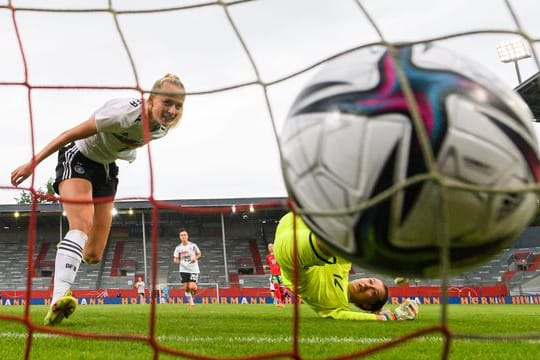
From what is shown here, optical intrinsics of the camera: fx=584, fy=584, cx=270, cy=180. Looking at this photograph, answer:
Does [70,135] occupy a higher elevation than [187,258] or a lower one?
lower

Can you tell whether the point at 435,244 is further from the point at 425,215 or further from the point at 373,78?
the point at 373,78

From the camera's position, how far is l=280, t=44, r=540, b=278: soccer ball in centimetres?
144

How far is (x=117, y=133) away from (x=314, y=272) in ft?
6.05

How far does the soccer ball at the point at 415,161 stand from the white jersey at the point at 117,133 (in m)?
2.04

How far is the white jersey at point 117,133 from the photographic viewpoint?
3482 mm

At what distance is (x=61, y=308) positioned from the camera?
146 inches

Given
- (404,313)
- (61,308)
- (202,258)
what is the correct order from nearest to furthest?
(61,308) → (404,313) → (202,258)

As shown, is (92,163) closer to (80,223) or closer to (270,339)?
(80,223)

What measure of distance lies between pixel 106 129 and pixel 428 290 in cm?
1971

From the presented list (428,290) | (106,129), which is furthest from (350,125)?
(428,290)

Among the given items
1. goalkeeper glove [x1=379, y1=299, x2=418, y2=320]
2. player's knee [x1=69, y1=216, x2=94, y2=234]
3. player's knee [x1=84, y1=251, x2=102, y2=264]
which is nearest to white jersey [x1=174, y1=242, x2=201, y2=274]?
goalkeeper glove [x1=379, y1=299, x2=418, y2=320]

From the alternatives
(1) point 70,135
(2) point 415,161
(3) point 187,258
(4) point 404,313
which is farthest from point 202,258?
(2) point 415,161

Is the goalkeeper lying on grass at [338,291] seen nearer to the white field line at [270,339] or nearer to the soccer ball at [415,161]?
the white field line at [270,339]

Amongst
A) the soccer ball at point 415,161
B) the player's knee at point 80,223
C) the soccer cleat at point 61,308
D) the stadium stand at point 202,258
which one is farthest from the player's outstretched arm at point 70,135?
the stadium stand at point 202,258
